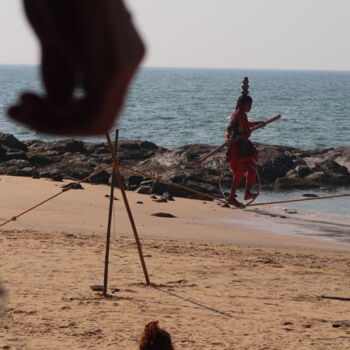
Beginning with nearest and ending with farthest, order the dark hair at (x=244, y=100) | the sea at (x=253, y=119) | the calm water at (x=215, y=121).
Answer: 1. the dark hair at (x=244, y=100)
2. the sea at (x=253, y=119)
3. the calm water at (x=215, y=121)

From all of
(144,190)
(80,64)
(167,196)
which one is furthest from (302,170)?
(80,64)

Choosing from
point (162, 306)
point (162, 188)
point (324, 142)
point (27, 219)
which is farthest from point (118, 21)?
point (324, 142)

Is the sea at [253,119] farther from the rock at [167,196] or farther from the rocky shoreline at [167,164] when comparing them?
the rock at [167,196]

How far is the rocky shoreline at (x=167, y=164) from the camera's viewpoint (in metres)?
26.6

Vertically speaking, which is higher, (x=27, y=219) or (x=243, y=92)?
(x=243, y=92)

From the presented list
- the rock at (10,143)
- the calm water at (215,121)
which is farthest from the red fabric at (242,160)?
the rock at (10,143)

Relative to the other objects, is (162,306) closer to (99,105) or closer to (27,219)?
(27,219)

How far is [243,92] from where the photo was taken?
9.41 metres

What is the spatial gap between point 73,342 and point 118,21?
834 cm

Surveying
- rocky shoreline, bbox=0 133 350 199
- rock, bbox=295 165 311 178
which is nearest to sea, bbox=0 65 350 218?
rocky shoreline, bbox=0 133 350 199

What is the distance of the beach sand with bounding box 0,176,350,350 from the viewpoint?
9.16 meters

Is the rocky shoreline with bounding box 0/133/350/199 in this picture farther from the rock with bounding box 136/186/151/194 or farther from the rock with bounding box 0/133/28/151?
the rock with bounding box 136/186/151/194

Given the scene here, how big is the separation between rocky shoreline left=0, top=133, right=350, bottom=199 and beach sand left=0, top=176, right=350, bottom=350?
6.62m

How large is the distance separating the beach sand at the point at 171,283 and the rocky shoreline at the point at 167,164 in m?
6.62
